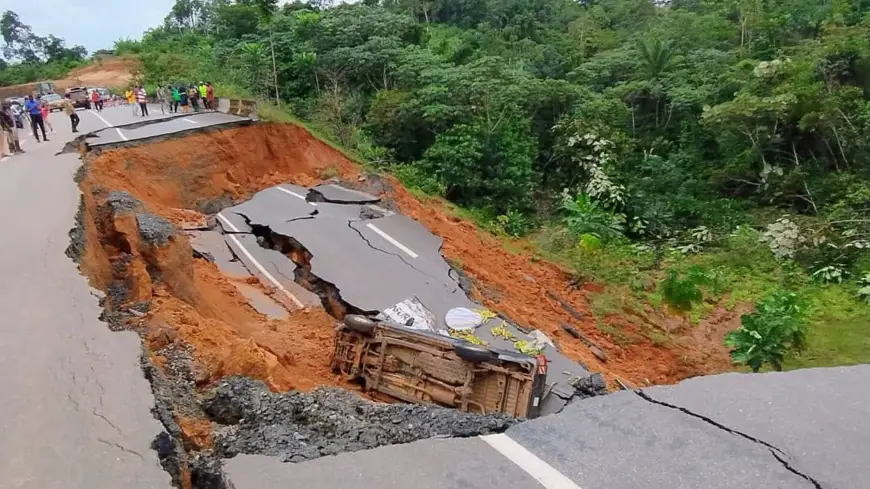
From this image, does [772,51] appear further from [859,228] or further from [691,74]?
[859,228]

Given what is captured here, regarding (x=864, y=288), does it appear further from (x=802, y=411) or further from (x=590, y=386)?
(x=802, y=411)

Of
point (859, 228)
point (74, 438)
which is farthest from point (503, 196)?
point (74, 438)

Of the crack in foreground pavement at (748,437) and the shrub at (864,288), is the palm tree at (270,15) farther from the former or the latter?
the crack in foreground pavement at (748,437)

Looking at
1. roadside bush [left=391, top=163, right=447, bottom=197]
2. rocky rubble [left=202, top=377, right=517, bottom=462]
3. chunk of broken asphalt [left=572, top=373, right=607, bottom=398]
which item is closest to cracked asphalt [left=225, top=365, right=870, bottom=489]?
rocky rubble [left=202, top=377, right=517, bottom=462]

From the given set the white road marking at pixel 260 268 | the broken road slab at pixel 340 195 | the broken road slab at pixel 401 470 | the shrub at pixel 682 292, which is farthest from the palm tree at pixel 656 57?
the broken road slab at pixel 401 470

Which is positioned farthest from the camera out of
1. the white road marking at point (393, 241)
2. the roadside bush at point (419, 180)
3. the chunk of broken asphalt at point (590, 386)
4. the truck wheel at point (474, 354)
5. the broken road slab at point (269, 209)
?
the roadside bush at point (419, 180)
